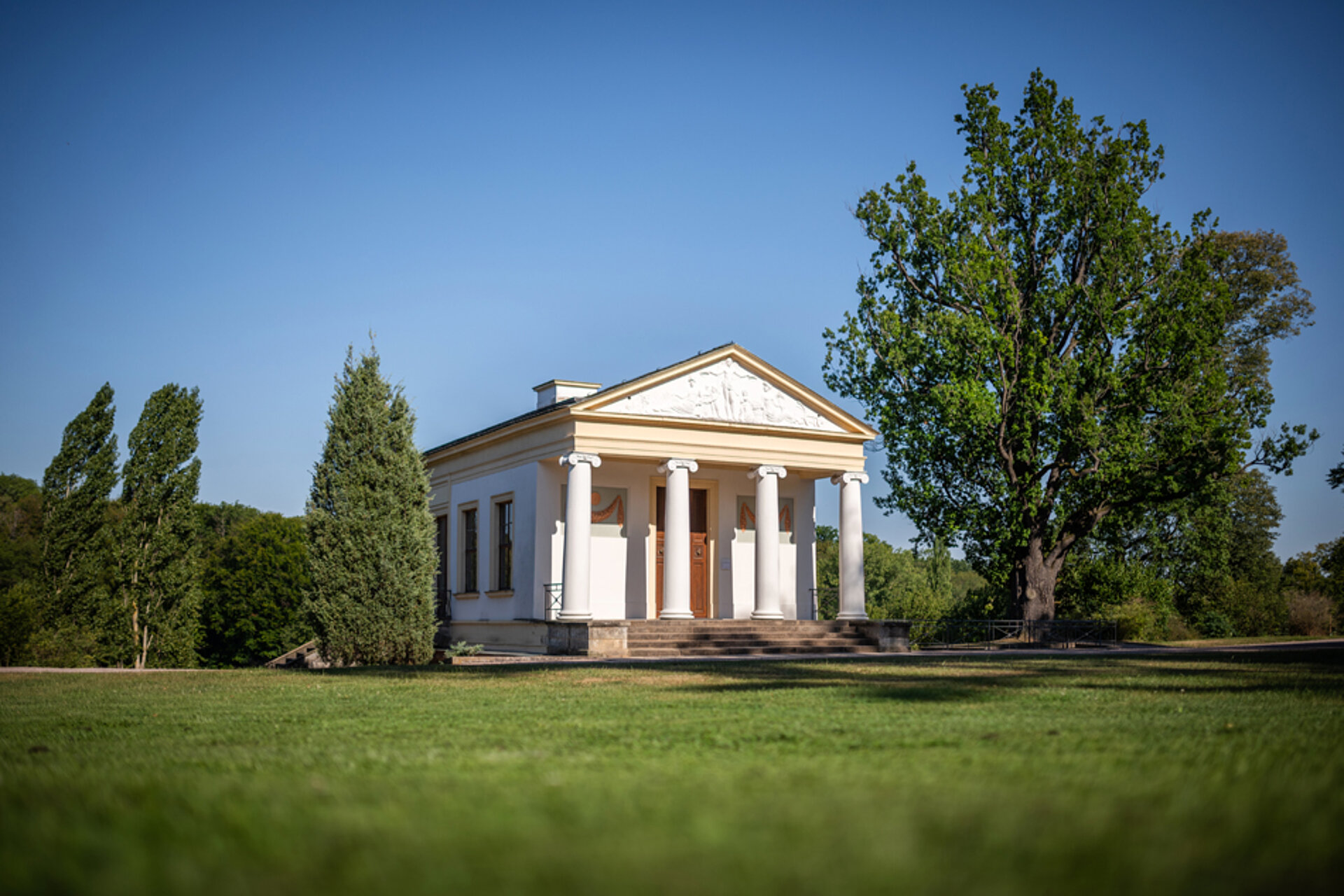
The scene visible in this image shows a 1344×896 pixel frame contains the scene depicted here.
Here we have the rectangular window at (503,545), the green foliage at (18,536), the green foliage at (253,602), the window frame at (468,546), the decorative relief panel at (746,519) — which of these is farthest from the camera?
the green foliage at (253,602)

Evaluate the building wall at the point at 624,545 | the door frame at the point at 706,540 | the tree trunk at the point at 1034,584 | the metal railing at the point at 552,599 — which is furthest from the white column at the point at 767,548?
the tree trunk at the point at 1034,584

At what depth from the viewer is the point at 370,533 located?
60.5ft

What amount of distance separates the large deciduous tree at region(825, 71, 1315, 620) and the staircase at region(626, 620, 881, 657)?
4834mm

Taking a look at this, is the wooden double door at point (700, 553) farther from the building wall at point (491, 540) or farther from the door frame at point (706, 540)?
the building wall at point (491, 540)

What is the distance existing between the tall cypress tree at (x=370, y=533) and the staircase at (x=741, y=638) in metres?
6.13

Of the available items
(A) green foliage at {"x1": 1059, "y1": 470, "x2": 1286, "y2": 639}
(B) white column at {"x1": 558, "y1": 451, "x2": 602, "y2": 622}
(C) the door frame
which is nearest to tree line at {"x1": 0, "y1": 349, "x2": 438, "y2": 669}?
(B) white column at {"x1": 558, "y1": 451, "x2": 602, "y2": 622}

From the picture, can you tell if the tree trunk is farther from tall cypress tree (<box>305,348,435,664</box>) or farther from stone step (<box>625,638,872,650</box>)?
tall cypress tree (<box>305,348,435,664</box>)

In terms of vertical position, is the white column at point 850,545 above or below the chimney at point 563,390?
below

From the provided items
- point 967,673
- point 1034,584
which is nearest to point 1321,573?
point 1034,584

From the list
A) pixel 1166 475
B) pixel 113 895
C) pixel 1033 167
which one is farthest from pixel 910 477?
pixel 113 895

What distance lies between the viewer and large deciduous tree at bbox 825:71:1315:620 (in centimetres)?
2706

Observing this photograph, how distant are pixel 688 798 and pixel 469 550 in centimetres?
2839

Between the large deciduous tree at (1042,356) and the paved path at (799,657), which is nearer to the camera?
the paved path at (799,657)

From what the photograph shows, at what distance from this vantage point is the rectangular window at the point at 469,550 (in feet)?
103
